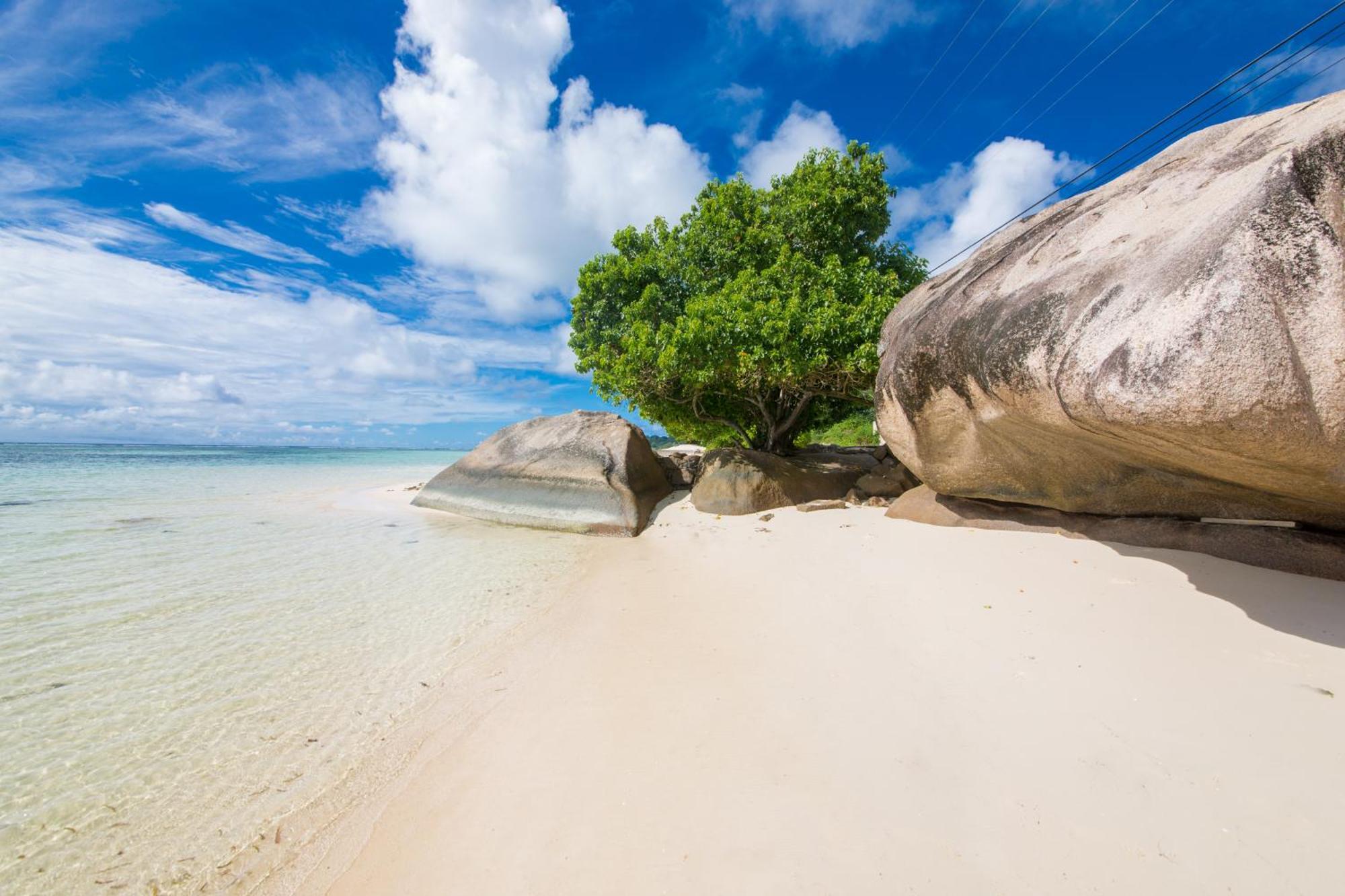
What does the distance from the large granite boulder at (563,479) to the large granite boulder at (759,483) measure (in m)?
1.49

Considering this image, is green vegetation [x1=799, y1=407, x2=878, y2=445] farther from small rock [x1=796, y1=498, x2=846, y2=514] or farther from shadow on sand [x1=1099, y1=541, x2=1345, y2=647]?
shadow on sand [x1=1099, y1=541, x2=1345, y2=647]

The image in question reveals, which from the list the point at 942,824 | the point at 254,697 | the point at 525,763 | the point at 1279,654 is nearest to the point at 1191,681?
the point at 1279,654

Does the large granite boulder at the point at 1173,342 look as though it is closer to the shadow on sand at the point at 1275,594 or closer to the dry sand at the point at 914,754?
the shadow on sand at the point at 1275,594

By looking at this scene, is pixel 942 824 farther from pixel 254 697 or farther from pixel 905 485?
pixel 905 485

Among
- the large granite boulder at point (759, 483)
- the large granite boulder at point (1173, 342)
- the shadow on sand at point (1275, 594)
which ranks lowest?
the shadow on sand at point (1275, 594)

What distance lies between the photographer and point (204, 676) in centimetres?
394

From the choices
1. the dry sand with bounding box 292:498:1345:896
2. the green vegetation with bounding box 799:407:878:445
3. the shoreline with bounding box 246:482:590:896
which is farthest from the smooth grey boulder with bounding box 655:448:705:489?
the green vegetation with bounding box 799:407:878:445

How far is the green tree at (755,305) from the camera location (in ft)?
31.0

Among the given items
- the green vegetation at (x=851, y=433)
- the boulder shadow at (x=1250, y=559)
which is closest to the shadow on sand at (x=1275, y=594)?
the boulder shadow at (x=1250, y=559)

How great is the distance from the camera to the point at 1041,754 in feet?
8.45

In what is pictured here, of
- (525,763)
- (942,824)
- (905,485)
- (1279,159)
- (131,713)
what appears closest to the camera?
(942,824)

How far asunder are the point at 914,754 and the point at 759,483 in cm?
728

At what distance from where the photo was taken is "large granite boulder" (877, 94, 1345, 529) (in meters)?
2.82

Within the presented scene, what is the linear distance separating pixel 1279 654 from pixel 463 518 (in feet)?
40.5
